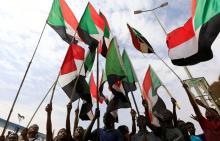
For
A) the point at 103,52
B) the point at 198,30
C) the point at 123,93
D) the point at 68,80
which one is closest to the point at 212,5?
the point at 198,30

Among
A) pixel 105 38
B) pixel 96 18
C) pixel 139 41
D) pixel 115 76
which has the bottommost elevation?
pixel 115 76

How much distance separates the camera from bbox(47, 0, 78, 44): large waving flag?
320 inches

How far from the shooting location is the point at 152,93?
322 inches

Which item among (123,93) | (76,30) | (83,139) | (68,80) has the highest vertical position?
(76,30)

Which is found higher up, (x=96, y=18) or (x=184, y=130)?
(x=96, y=18)

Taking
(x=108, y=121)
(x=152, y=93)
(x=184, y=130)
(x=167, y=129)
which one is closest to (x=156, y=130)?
(x=167, y=129)

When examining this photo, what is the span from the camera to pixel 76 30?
25.6 feet

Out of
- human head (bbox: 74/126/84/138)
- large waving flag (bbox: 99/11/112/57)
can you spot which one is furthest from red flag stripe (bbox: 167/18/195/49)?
human head (bbox: 74/126/84/138)

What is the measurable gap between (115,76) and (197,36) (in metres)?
1.82

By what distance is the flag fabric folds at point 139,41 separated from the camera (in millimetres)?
8234

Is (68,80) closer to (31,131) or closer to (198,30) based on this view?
(31,131)

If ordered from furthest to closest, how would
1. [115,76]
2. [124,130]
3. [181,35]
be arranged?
1. [124,130]
2. [181,35]
3. [115,76]

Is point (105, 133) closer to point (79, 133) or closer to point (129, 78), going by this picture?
point (79, 133)

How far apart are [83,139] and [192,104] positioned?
6.85ft
